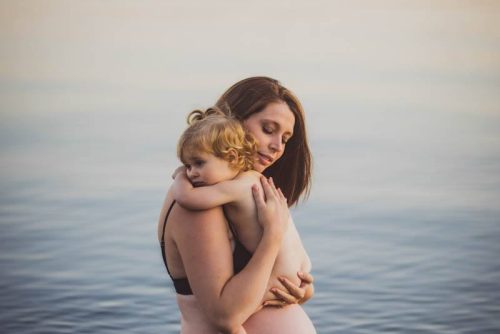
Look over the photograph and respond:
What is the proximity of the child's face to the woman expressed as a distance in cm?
9

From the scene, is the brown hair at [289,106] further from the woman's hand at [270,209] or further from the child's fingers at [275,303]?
the child's fingers at [275,303]

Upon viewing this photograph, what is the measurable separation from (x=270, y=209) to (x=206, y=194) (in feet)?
0.61

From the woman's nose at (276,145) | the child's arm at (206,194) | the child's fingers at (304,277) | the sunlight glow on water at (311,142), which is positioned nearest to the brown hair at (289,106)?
the woman's nose at (276,145)

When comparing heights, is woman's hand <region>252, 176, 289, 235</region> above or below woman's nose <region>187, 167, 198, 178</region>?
below

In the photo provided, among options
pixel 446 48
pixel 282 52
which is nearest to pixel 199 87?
pixel 282 52

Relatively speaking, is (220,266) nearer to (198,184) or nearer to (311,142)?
(198,184)

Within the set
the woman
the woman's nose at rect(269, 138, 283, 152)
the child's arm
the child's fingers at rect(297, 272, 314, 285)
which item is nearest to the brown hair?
the woman

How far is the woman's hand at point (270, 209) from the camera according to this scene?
236cm

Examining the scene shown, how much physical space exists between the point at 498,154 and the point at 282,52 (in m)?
4.93

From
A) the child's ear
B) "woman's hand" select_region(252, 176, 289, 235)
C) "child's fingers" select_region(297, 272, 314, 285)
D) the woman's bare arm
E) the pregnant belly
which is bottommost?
the pregnant belly

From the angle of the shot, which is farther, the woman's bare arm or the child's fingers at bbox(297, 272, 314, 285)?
the child's fingers at bbox(297, 272, 314, 285)

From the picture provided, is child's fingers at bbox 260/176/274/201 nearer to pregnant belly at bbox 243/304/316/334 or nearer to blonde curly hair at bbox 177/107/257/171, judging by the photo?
blonde curly hair at bbox 177/107/257/171

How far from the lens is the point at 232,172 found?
7.95 ft

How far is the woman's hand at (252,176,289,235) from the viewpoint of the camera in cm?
236
